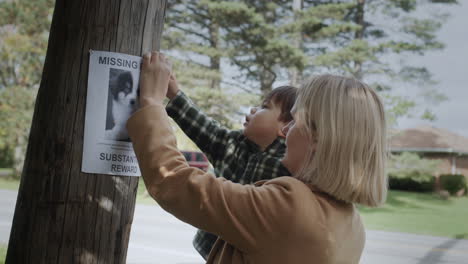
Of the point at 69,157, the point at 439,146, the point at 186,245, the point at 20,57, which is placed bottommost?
the point at 186,245

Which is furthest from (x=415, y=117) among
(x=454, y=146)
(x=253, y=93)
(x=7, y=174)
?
(x=7, y=174)

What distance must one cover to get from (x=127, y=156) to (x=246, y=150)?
20.1 inches

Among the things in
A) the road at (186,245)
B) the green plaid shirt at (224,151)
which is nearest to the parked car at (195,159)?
the road at (186,245)

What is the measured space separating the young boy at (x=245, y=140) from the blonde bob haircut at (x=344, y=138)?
561mm

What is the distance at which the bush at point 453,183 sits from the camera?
22.5m

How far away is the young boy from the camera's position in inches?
68.1

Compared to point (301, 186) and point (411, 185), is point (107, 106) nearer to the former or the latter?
point (301, 186)

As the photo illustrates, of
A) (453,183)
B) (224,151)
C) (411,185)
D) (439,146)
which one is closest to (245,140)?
(224,151)

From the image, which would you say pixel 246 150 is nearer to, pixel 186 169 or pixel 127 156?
pixel 127 156

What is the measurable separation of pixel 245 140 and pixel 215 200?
2.52 ft

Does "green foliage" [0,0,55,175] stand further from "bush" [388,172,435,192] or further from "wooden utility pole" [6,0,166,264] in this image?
"wooden utility pole" [6,0,166,264]

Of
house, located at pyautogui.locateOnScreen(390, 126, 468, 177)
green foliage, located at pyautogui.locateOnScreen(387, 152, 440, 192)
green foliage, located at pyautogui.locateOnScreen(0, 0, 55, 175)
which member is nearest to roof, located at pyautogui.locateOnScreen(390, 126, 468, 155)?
house, located at pyautogui.locateOnScreen(390, 126, 468, 177)

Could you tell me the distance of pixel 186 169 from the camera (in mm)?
1107

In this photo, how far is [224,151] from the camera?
1838 millimetres
